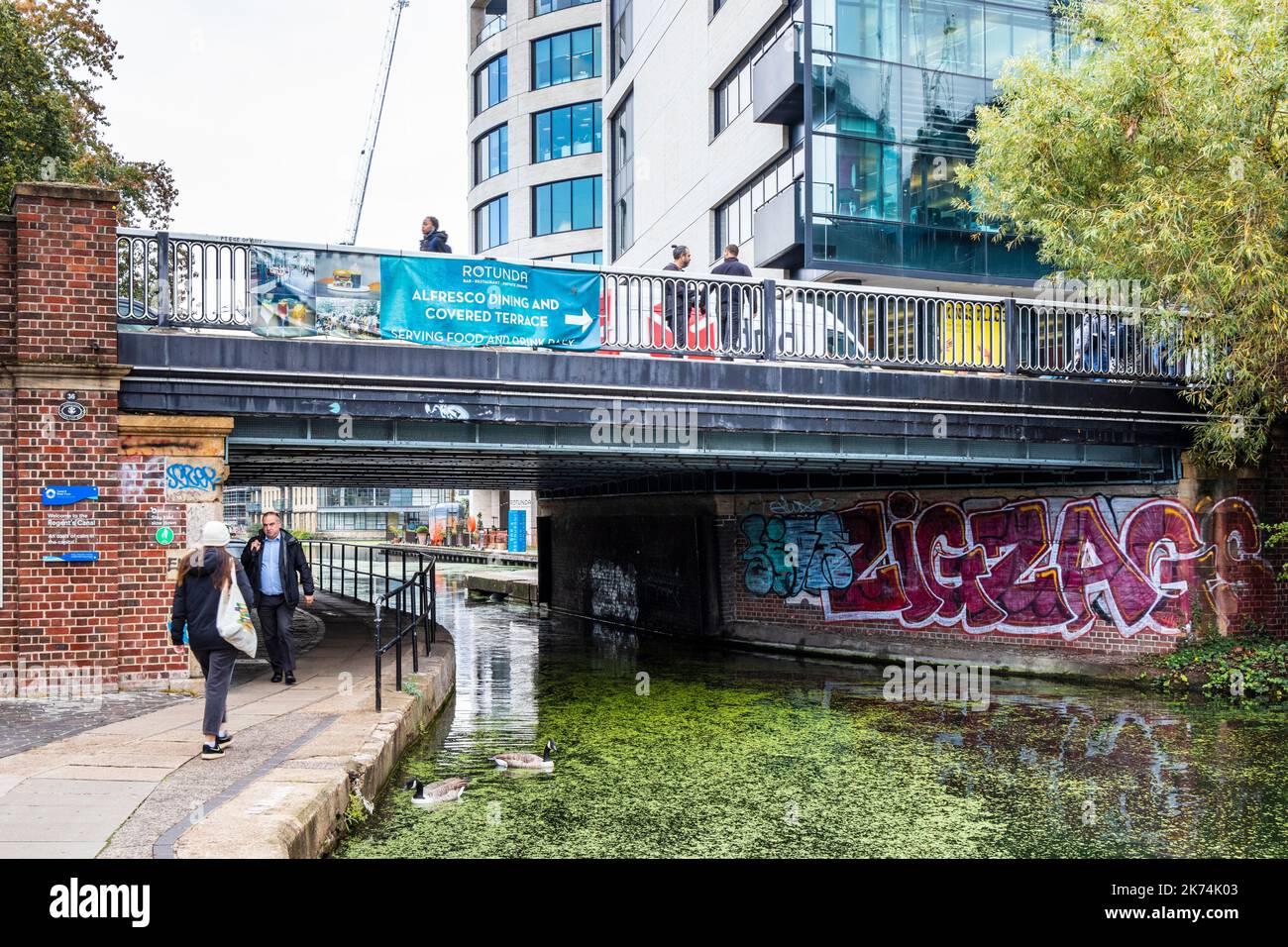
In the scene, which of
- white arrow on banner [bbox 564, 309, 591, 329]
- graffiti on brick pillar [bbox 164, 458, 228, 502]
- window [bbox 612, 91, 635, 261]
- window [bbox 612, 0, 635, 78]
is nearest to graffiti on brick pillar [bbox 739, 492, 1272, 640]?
white arrow on banner [bbox 564, 309, 591, 329]

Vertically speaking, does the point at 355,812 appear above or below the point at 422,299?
below

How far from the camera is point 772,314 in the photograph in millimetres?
12234

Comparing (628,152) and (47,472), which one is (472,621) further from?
(628,152)

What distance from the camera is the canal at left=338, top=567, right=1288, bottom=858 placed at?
7000 millimetres

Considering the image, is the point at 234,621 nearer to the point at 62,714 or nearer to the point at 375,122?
the point at 62,714

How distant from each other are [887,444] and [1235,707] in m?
5.12

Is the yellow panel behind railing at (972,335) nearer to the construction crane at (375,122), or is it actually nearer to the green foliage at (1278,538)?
the green foliage at (1278,538)

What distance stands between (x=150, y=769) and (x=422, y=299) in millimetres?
5826

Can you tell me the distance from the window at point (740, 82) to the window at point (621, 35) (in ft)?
31.1

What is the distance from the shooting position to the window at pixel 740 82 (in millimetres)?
22844

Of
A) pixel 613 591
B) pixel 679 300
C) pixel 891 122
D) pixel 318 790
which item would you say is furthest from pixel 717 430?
pixel 613 591

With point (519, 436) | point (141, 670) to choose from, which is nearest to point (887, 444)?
point (519, 436)

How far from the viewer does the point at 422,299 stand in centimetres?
1113

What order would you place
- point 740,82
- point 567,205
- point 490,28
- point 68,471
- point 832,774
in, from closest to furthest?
1. point 832,774
2. point 68,471
3. point 740,82
4. point 567,205
5. point 490,28
